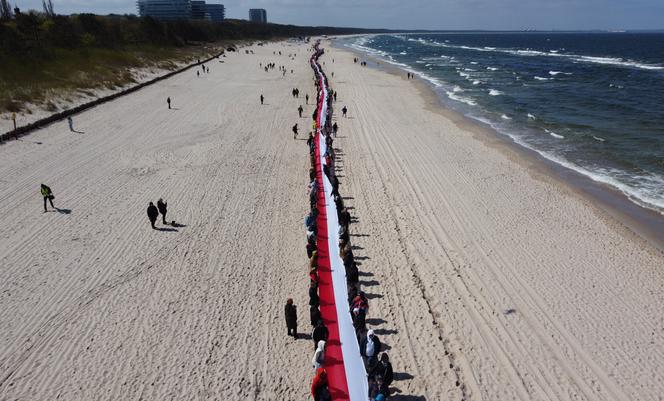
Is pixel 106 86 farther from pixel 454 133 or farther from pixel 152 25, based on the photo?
pixel 152 25

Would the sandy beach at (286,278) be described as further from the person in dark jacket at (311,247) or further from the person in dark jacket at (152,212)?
the person in dark jacket at (311,247)

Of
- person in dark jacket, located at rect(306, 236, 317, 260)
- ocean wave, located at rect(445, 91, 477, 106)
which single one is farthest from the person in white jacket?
ocean wave, located at rect(445, 91, 477, 106)

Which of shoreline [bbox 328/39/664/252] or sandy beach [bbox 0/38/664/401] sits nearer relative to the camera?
sandy beach [bbox 0/38/664/401]

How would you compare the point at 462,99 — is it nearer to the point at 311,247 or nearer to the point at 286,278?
the point at 311,247

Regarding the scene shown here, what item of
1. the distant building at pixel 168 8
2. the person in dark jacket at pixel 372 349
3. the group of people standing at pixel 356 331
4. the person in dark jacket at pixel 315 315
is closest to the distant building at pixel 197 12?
the distant building at pixel 168 8

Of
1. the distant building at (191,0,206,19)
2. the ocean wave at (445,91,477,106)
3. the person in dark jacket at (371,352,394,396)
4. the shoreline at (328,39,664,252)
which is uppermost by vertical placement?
the distant building at (191,0,206,19)

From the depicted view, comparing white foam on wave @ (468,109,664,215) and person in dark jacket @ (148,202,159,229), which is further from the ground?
person in dark jacket @ (148,202,159,229)

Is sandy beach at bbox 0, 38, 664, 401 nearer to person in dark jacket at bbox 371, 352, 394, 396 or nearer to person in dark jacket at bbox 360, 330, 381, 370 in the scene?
person in dark jacket at bbox 371, 352, 394, 396
